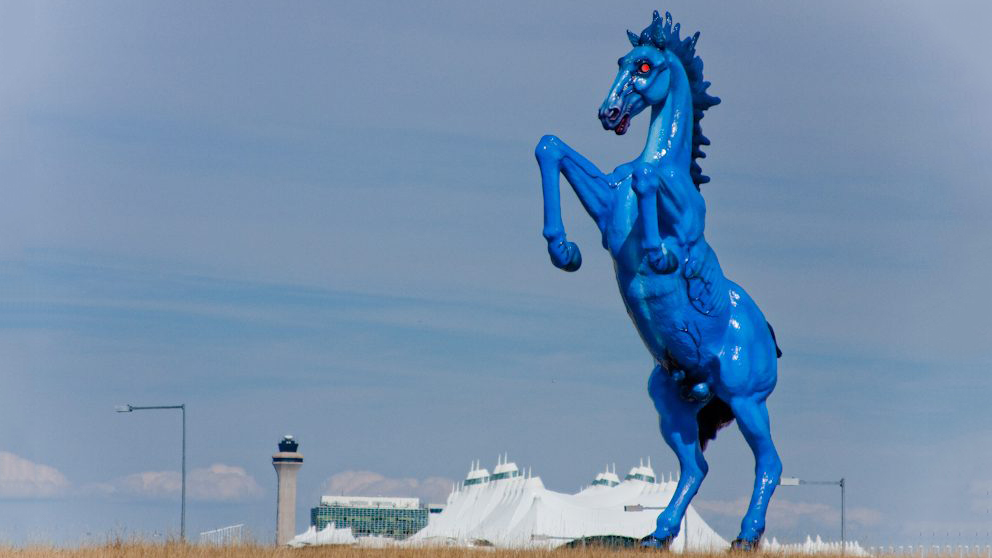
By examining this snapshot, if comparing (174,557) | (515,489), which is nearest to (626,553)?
(174,557)

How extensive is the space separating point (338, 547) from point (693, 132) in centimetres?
723

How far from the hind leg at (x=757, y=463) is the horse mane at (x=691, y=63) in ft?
10.1

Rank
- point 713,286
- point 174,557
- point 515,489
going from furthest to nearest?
point 515,489 → point 713,286 → point 174,557

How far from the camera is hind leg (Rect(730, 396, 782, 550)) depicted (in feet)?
67.2

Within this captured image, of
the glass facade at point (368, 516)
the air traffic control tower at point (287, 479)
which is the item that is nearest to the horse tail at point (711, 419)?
the air traffic control tower at point (287, 479)

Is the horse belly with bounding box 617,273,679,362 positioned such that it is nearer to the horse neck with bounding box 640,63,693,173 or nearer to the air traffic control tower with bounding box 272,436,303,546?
the horse neck with bounding box 640,63,693,173

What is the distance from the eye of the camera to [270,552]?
63.9 ft

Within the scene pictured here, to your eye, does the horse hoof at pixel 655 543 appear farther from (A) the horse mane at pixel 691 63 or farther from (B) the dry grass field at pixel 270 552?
(A) the horse mane at pixel 691 63

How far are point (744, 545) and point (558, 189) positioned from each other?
515cm

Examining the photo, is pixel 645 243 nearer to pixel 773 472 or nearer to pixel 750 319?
pixel 750 319

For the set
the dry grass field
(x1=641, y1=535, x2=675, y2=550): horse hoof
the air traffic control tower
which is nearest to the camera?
the dry grass field

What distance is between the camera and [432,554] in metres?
19.2

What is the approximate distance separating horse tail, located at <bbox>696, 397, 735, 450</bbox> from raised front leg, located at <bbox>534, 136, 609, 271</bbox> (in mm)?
3169

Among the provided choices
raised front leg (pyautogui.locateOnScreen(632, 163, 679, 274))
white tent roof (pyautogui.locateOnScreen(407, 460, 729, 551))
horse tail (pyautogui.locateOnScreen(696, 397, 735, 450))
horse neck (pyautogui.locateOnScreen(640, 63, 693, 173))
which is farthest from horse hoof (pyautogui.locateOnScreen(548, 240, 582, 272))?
white tent roof (pyautogui.locateOnScreen(407, 460, 729, 551))
